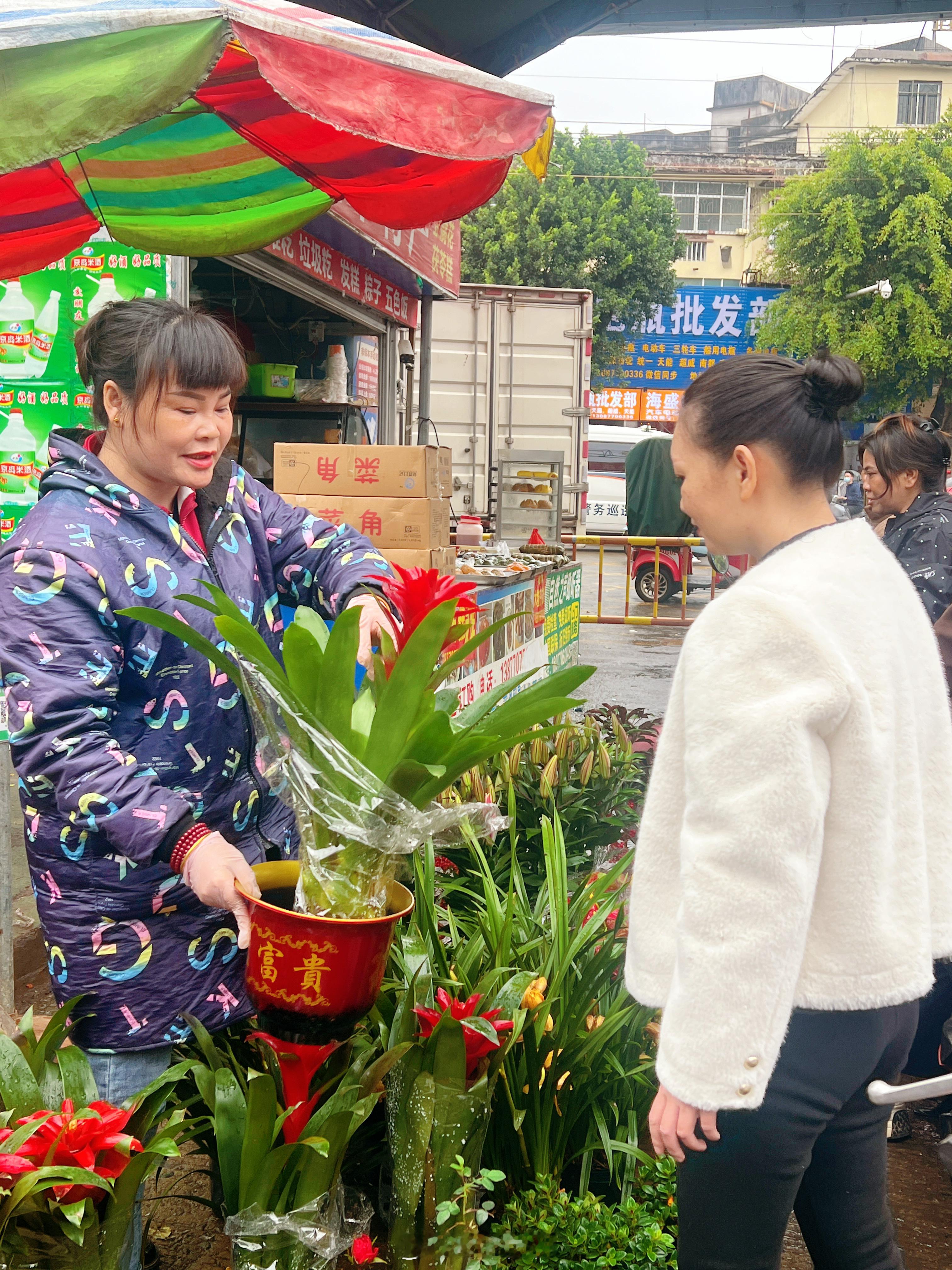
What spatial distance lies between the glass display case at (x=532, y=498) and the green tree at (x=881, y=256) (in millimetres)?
15700

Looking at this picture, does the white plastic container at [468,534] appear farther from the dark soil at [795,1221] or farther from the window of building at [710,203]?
the window of building at [710,203]

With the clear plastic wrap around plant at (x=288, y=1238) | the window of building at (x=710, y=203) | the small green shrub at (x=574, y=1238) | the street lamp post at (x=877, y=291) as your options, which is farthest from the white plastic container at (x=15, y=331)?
the window of building at (x=710, y=203)

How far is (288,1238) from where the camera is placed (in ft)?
5.81

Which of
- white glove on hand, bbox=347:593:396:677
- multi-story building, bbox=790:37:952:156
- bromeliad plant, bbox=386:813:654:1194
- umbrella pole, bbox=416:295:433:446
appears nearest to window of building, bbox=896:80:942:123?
multi-story building, bbox=790:37:952:156

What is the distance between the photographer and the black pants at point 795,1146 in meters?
1.45

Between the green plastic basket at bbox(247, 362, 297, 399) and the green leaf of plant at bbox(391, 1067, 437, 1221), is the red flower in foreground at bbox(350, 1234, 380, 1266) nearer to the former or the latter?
the green leaf of plant at bbox(391, 1067, 437, 1221)

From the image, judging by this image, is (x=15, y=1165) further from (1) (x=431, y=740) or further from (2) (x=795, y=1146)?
(2) (x=795, y=1146)

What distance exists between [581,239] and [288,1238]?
2990cm

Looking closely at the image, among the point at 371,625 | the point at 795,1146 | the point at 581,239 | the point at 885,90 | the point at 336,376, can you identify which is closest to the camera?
the point at 795,1146

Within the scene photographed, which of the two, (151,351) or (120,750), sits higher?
(151,351)

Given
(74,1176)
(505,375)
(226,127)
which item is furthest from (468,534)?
(74,1176)

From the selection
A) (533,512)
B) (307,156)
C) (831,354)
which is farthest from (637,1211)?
(533,512)

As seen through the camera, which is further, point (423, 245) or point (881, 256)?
point (881, 256)

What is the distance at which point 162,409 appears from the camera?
1.94m
